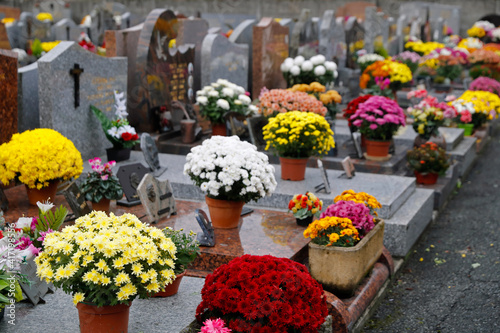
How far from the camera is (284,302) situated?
3514 mm

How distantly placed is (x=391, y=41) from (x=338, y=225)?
17.1m

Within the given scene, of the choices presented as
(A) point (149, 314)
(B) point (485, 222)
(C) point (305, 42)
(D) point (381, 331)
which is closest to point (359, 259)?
(D) point (381, 331)

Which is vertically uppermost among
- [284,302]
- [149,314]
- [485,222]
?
[284,302]

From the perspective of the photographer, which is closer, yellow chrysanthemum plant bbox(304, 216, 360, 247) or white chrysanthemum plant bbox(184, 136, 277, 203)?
yellow chrysanthemum plant bbox(304, 216, 360, 247)

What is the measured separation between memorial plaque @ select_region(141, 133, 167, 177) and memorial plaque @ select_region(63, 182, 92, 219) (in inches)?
59.0

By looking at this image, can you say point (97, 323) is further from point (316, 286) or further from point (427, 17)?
point (427, 17)

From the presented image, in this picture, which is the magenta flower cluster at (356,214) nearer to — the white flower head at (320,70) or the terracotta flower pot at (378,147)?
the terracotta flower pot at (378,147)

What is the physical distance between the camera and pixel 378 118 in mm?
8203

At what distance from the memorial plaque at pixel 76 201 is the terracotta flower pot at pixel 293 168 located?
2.39 m

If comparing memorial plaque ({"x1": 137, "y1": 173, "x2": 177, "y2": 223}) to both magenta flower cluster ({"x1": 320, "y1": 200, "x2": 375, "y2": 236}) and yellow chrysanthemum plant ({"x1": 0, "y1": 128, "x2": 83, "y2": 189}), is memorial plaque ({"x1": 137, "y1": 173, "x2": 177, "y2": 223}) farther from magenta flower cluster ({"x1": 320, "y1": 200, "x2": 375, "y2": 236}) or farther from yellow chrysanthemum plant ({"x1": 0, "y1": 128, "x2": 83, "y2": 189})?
magenta flower cluster ({"x1": 320, "y1": 200, "x2": 375, "y2": 236})

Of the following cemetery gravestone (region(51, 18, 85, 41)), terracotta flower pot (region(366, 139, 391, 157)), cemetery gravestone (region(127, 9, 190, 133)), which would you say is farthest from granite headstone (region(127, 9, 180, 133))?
cemetery gravestone (region(51, 18, 85, 41))

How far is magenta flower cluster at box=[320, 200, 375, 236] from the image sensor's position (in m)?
5.04

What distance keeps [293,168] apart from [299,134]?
475 millimetres

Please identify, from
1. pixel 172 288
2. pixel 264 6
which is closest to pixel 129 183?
pixel 172 288
